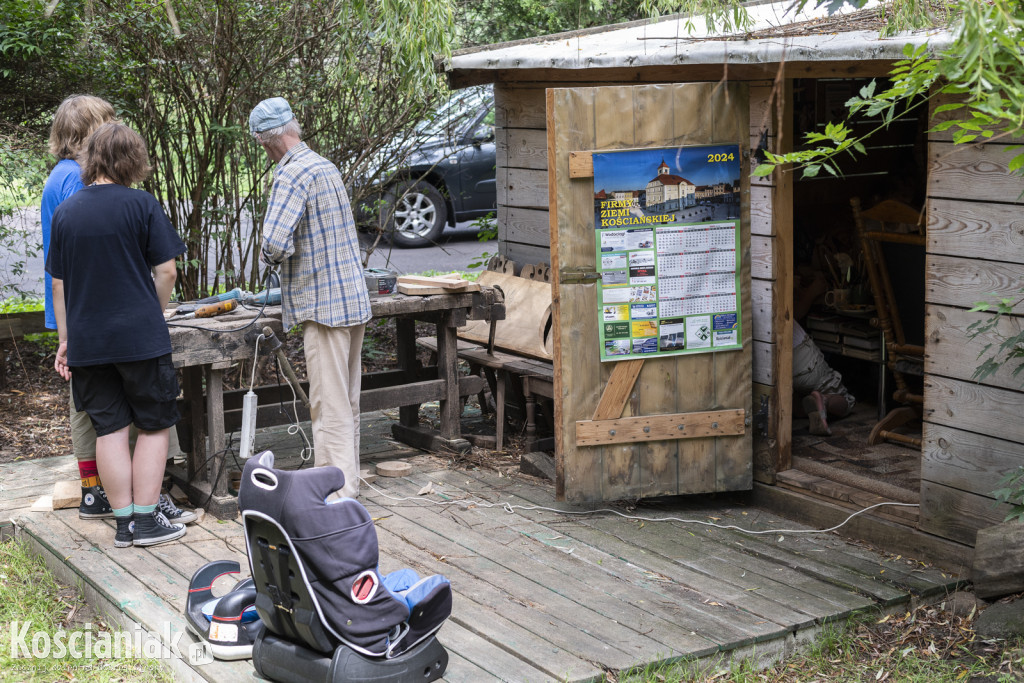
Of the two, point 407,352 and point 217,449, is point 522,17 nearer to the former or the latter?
point 407,352

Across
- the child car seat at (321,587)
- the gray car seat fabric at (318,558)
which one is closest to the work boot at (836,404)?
the child car seat at (321,587)

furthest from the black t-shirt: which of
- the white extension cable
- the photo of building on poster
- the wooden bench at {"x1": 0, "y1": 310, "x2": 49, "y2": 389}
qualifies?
the wooden bench at {"x1": 0, "y1": 310, "x2": 49, "y2": 389}

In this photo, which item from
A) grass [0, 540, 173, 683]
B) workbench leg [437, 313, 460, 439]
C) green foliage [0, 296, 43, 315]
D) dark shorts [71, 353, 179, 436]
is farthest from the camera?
green foliage [0, 296, 43, 315]

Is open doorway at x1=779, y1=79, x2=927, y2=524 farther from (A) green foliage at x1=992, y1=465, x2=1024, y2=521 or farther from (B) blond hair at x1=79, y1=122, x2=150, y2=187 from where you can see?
(B) blond hair at x1=79, y1=122, x2=150, y2=187

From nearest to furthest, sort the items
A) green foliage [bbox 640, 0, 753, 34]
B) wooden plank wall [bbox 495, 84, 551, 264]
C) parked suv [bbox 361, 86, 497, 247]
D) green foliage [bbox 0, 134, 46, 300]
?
green foliage [bbox 640, 0, 753, 34], green foliage [bbox 0, 134, 46, 300], wooden plank wall [bbox 495, 84, 551, 264], parked suv [bbox 361, 86, 497, 247]

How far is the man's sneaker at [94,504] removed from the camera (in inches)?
213

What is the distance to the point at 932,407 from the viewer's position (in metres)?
4.68

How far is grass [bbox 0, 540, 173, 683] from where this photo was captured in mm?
3957

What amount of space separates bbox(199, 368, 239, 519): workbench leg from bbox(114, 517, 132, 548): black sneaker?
1.64 ft

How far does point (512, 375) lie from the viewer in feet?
22.8

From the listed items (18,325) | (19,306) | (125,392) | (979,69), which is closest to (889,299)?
(979,69)

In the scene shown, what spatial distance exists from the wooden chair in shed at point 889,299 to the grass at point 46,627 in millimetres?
4246

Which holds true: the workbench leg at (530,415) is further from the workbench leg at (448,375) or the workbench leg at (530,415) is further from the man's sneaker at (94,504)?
the man's sneaker at (94,504)

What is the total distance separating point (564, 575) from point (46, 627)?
217 cm
